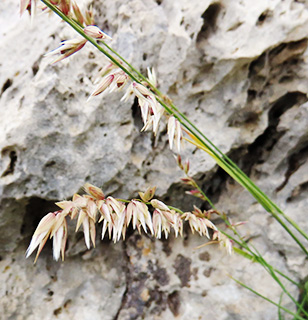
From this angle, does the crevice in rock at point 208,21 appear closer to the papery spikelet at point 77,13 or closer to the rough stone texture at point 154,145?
the rough stone texture at point 154,145

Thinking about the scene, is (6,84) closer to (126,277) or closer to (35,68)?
(35,68)

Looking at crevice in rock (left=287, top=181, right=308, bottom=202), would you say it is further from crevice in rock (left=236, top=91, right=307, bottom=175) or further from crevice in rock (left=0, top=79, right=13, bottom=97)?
crevice in rock (left=0, top=79, right=13, bottom=97)

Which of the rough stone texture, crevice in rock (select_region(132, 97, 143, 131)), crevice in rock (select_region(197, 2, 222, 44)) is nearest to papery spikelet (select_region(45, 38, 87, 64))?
the rough stone texture

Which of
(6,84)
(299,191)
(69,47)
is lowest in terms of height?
(299,191)

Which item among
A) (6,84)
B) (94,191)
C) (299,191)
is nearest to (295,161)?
(299,191)

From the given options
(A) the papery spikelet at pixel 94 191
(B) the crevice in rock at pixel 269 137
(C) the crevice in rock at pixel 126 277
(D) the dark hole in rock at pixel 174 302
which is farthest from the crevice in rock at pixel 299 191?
(A) the papery spikelet at pixel 94 191

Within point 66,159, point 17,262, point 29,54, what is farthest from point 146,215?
point 29,54

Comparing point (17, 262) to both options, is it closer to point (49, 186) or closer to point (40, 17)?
point (49, 186)
